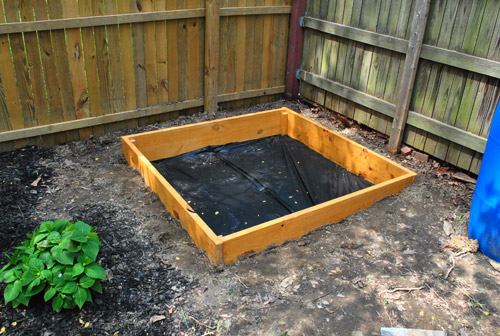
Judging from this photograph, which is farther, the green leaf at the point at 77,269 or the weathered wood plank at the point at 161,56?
the weathered wood plank at the point at 161,56

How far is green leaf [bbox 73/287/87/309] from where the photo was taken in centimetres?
254

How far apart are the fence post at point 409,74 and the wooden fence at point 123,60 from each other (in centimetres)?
196

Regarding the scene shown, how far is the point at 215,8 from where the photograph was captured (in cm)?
506

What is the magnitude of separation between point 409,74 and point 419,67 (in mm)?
121

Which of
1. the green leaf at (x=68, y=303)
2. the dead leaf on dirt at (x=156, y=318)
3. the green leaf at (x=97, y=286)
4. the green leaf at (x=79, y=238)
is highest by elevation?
the green leaf at (x=79, y=238)

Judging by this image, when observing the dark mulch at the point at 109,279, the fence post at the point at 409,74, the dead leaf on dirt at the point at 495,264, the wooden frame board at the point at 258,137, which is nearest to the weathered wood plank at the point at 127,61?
the wooden frame board at the point at 258,137

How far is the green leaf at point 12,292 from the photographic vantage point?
2.50m

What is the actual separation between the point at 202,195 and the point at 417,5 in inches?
110

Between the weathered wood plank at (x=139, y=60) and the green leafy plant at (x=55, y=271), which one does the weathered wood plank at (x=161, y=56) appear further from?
the green leafy plant at (x=55, y=271)

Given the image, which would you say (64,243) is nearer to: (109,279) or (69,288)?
(69,288)

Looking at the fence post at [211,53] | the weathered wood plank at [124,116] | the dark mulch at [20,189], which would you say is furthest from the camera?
the fence post at [211,53]

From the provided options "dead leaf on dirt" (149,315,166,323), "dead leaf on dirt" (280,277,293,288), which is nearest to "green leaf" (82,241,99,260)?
"dead leaf on dirt" (149,315,166,323)

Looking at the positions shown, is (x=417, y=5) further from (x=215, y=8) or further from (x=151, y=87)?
(x=151, y=87)

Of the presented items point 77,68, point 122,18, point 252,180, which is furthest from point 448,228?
point 77,68
